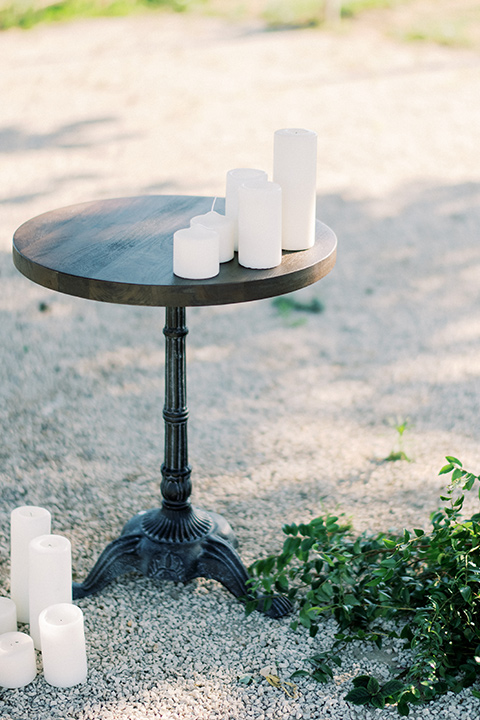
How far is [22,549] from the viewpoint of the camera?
220 centimetres

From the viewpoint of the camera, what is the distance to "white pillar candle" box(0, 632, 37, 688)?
1.95 m

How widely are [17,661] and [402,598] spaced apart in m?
0.97

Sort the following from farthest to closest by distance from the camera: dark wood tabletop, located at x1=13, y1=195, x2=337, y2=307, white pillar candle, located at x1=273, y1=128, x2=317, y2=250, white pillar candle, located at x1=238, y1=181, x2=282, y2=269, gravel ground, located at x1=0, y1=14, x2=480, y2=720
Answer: gravel ground, located at x1=0, y1=14, x2=480, y2=720 → white pillar candle, located at x1=273, y1=128, x2=317, y2=250 → white pillar candle, located at x1=238, y1=181, x2=282, y2=269 → dark wood tabletop, located at x1=13, y1=195, x2=337, y2=307

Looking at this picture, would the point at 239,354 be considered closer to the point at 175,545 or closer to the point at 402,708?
the point at 175,545

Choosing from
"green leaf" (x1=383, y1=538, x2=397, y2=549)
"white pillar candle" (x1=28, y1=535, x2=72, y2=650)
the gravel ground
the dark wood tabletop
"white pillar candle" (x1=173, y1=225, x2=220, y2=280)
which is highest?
"white pillar candle" (x1=173, y1=225, x2=220, y2=280)

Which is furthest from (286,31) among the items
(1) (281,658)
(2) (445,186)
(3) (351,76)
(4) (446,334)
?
(1) (281,658)

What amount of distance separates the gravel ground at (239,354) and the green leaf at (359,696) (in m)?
0.03

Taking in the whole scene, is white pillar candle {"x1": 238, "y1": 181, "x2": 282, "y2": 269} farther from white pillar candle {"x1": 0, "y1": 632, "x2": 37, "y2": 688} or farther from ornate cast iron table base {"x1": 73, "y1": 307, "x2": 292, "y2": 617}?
white pillar candle {"x1": 0, "y1": 632, "x2": 37, "y2": 688}

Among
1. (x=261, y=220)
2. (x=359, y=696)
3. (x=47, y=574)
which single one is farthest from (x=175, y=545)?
(x=261, y=220)

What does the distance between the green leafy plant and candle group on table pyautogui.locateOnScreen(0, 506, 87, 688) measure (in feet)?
1.57

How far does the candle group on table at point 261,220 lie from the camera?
1.82 metres

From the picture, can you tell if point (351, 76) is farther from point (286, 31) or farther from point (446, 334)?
point (446, 334)

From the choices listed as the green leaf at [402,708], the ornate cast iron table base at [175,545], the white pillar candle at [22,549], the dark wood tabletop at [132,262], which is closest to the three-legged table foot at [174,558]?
the ornate cast iron table base at [175,545]

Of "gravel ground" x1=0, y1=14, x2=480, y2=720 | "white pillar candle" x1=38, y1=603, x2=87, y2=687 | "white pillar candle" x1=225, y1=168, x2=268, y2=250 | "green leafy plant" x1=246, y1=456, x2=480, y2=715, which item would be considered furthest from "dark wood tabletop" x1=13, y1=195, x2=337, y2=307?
"gravel ground" x1=0, y1=14, x2=480, y2=720
